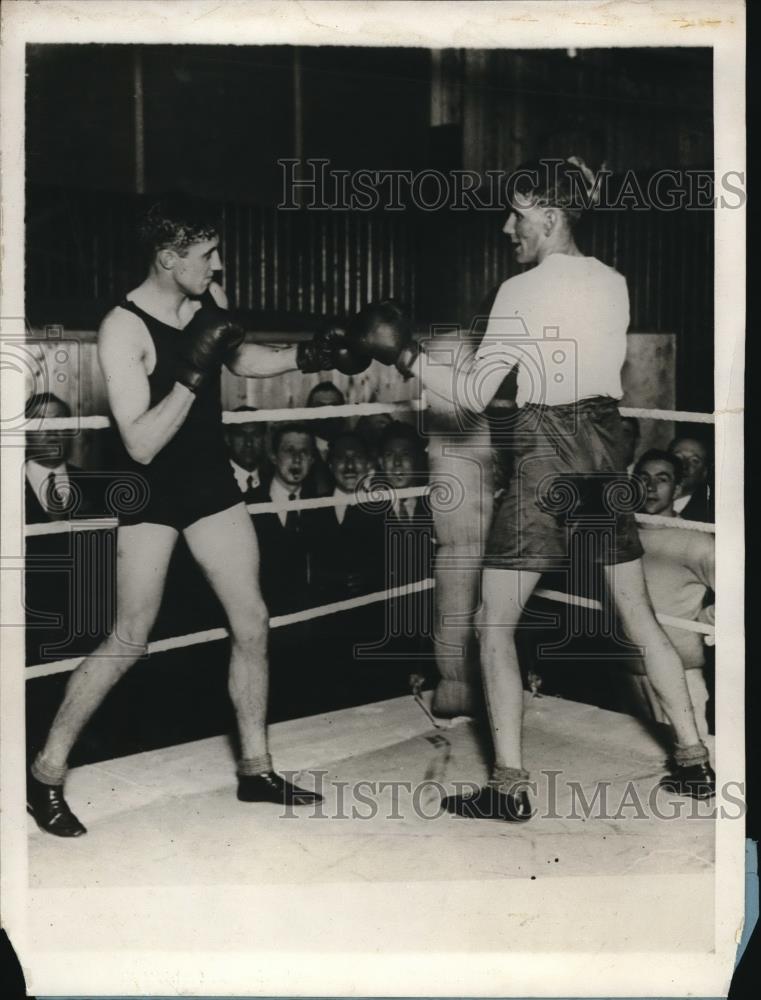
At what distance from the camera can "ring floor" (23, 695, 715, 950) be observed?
2.23 m

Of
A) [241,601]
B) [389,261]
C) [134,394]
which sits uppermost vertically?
[389,261]

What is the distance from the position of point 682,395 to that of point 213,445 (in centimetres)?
217

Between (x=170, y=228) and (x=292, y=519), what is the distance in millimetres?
1167

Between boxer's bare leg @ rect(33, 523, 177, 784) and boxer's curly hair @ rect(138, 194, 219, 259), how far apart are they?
22.9 inches

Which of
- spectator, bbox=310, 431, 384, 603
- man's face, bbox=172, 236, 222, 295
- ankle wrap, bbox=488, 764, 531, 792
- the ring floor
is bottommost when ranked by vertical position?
the ring floor

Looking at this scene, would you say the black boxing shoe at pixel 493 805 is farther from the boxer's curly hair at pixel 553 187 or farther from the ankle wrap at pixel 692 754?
the boxer's curly hair at pixel 553 187

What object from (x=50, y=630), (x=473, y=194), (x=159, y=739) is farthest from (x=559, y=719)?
(x=473, y=194)

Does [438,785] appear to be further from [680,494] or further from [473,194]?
[473,194]

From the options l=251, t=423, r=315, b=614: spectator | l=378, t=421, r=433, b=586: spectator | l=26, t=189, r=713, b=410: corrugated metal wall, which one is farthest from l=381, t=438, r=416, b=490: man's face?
l=26, t=189, r=713, b=410: corrugated metal wall

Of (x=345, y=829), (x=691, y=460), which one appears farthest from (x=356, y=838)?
(x=691, y=460)

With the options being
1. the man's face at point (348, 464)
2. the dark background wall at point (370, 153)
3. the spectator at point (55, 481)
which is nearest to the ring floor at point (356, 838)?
the spectator at point (55, 481)

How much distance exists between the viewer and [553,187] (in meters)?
2.51

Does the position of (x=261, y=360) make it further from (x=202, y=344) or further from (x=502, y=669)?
(x=502, y=669)

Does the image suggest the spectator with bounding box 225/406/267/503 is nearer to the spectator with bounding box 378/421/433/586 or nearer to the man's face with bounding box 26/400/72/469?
the spectator with bounding box 378/421/433/586
